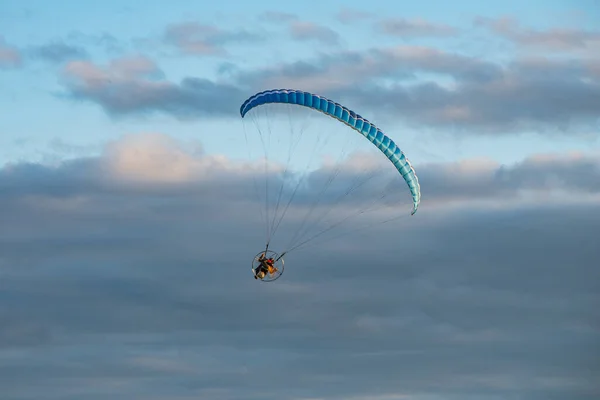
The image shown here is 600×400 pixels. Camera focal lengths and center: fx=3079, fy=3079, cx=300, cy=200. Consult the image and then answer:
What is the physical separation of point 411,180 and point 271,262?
386 inches

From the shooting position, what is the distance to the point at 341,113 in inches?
7219

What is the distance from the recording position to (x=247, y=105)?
185 metres

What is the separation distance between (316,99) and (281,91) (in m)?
2.43

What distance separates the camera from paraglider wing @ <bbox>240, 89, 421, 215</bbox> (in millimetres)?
183250

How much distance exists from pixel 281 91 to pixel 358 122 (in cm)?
502

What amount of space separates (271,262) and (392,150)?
9.90 metres

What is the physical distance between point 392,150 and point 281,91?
7.53 metres

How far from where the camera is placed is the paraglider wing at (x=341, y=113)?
183250mm

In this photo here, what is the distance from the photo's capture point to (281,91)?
184m

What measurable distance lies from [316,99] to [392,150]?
553 centimetres

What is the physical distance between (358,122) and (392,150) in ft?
8.79

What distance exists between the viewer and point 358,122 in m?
184
